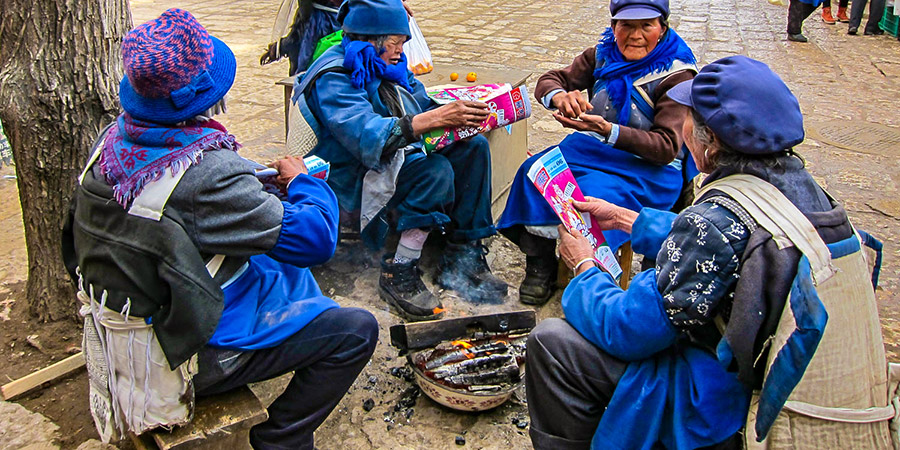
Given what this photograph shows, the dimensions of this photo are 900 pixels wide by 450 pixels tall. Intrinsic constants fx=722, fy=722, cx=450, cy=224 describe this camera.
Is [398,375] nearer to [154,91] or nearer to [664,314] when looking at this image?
[664,314]

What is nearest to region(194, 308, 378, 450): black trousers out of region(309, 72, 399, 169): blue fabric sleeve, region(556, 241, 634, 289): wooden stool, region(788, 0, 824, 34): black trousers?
A: region(309, 72, 399, 169): blue fabric sleeve

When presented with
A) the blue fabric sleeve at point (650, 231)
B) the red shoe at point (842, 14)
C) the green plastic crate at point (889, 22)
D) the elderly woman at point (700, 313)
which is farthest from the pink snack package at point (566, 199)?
the red shoe at point (842, 14)

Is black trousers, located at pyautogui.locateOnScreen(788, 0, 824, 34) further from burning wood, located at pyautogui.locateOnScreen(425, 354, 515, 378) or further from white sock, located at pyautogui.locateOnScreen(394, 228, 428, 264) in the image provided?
burning wood, located at pyautogui.locateOnScreen(425, 354, 515, 378)

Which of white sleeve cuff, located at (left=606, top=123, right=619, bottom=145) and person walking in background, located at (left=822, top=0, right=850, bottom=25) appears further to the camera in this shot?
person walking in background, located at (left=822, top=0, right=850, bottom=25)

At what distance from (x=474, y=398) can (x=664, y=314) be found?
36.6 inches

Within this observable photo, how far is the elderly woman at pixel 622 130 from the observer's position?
3.24m

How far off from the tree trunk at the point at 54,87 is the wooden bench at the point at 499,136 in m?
1.21

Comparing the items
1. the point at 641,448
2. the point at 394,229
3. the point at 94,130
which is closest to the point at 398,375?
the point at 394,229

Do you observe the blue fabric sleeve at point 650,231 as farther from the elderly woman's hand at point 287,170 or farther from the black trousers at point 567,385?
the elderly woman's hand at point 287,170

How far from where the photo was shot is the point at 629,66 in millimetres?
3309

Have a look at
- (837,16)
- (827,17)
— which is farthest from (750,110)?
(837,16)

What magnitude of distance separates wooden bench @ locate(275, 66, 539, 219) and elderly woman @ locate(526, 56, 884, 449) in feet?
5.99

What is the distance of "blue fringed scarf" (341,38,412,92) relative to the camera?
3.16 meters

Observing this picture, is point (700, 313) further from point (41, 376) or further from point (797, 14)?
point (797, 14)
